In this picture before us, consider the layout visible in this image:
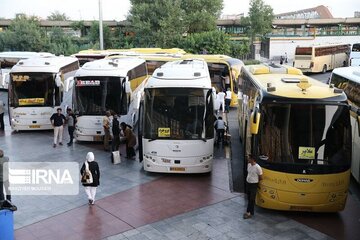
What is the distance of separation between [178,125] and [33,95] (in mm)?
8806

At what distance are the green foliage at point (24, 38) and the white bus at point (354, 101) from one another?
39.1 m

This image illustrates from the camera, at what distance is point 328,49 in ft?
130

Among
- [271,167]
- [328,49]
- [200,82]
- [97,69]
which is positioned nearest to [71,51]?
[328,49]

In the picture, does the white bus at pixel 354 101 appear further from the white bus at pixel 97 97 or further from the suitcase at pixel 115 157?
the white bus at pixel 97 97

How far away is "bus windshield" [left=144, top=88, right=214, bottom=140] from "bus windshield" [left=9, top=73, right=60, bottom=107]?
7.61m

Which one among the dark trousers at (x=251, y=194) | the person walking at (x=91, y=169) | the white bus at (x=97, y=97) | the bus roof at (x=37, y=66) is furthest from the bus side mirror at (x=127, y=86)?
the dark trousers at (x=251, y=194)

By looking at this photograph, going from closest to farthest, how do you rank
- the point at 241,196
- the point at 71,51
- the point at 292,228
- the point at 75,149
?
1. the point at 292,228
2. the point at 241,196
3. the point at 75,149
4. the point at 71,51

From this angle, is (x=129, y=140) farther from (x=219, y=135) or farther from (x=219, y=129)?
(x=219, y=135)

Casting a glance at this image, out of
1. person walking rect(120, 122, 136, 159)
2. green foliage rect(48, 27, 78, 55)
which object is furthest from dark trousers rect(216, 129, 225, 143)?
green foliage rect(48, 27, 78, 55)

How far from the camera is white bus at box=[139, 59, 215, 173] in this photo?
41.1ft

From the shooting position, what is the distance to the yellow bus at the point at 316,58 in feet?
123

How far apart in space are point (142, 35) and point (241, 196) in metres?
37.4

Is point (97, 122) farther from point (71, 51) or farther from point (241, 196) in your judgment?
point (71, 51)

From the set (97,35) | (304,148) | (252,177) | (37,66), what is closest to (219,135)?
(252,177)
